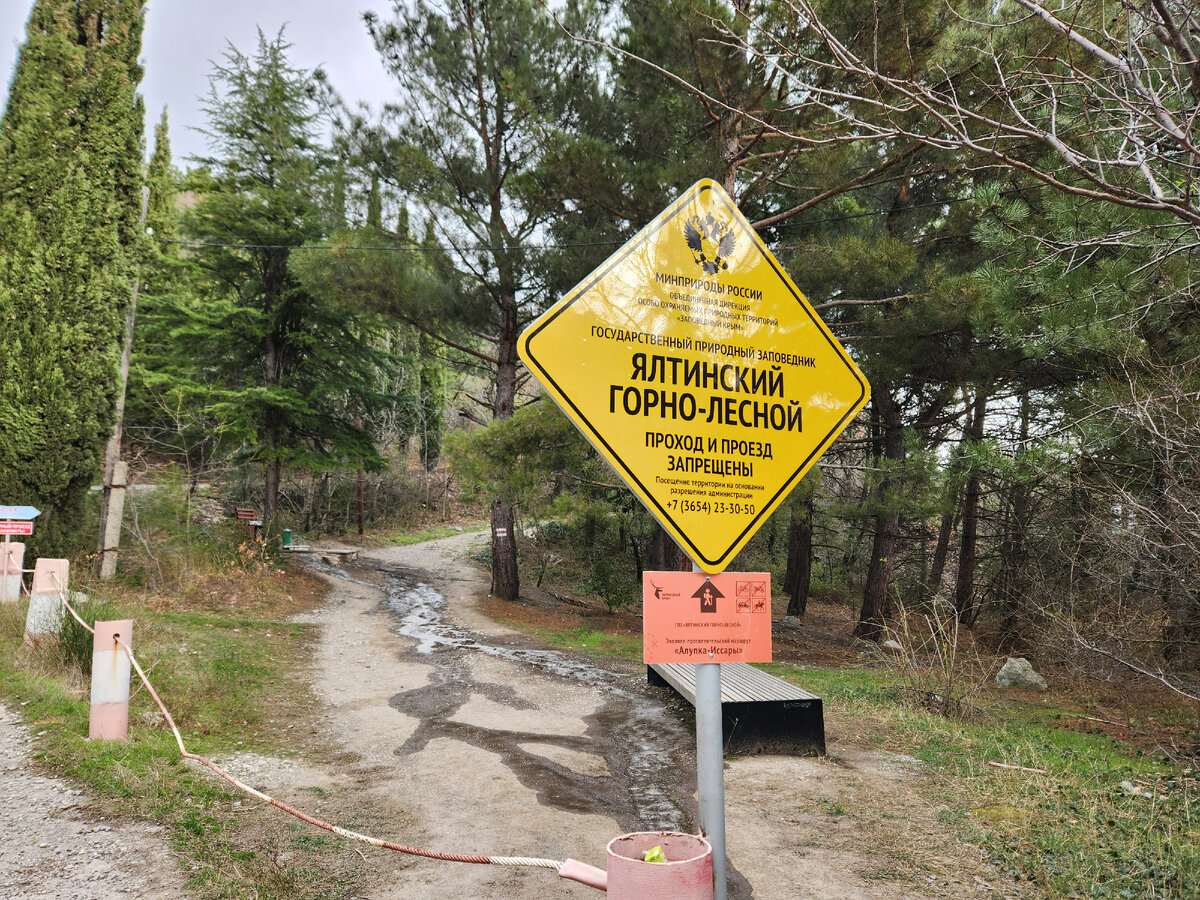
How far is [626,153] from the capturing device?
1369 cm

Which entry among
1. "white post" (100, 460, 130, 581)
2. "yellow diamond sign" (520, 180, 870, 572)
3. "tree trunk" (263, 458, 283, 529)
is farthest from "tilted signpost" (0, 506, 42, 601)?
"yellow diamond sign" (520, 180, 870, 572)

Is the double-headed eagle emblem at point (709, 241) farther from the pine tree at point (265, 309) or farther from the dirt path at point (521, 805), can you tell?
the pine tree at point (265, 309)

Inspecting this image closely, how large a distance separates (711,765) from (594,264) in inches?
440

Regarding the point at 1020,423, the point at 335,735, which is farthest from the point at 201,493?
the point at 1020,423

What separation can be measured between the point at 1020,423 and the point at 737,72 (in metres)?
8.21

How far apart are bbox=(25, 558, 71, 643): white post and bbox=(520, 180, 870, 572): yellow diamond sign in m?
7.47

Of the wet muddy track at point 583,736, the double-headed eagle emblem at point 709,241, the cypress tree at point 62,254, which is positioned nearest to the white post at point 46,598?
the wet muddy track at point 583,736

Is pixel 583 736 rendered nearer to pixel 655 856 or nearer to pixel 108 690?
pixel 108 690

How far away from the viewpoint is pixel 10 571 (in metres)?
9.87

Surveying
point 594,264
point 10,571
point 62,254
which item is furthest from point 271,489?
point 594,264

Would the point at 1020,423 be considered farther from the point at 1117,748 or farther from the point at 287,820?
the point at 287,820

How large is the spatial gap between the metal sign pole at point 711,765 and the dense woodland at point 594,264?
167 inches

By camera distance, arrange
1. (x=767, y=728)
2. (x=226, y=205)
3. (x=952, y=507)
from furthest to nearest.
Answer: (x=226, y=205) → (x=952, y=507) → (x=767, y=728)

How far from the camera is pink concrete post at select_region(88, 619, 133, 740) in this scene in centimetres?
515
